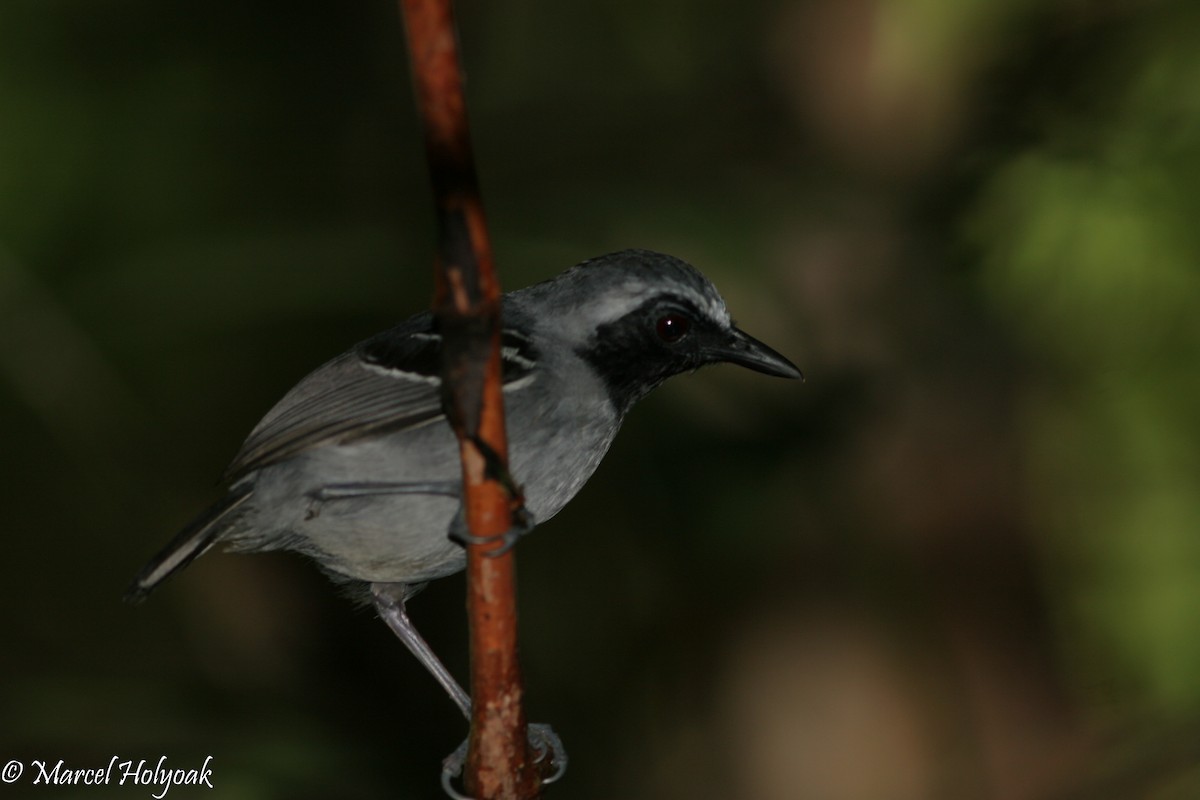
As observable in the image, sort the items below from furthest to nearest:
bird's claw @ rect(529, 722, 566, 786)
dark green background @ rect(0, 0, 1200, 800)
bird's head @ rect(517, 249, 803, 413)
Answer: dark green background @ rect(0, 0, 1200, 800), bird's head @ rect(517, 249, 803, 413), bird's claw @ rect(529, 722, 566, 786)

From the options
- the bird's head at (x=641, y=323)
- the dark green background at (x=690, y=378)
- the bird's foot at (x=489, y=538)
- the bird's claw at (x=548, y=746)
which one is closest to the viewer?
the bird's foot at (x=489, y=538)

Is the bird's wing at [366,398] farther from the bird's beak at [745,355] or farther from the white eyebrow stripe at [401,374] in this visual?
the bird's beak at [745,355]

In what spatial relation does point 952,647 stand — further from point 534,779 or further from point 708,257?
point 534,779

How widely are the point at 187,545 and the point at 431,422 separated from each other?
Answer: 763mm

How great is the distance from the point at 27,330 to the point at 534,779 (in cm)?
269

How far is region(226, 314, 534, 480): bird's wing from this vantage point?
3424mm

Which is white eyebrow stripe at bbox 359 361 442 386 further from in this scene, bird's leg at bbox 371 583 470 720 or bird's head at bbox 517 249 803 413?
bird's leg at bbox 371 583 470 720

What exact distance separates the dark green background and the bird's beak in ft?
3.62

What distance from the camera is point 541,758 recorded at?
3291mm

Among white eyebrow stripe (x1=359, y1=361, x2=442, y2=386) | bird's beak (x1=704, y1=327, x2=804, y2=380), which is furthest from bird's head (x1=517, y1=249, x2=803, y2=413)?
white eyebrow stripe (x1=359, y1=361, x2=442, y2=386)

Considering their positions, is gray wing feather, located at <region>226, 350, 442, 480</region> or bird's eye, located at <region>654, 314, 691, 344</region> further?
bird's eye, located at <region>654, 314, 691, 344</region>

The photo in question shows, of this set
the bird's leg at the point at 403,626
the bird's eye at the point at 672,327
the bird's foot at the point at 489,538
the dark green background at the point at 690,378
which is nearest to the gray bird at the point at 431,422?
the bird's eye at the point at 672,327

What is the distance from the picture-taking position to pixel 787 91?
20.0 ft

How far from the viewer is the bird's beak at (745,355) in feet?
12.2
